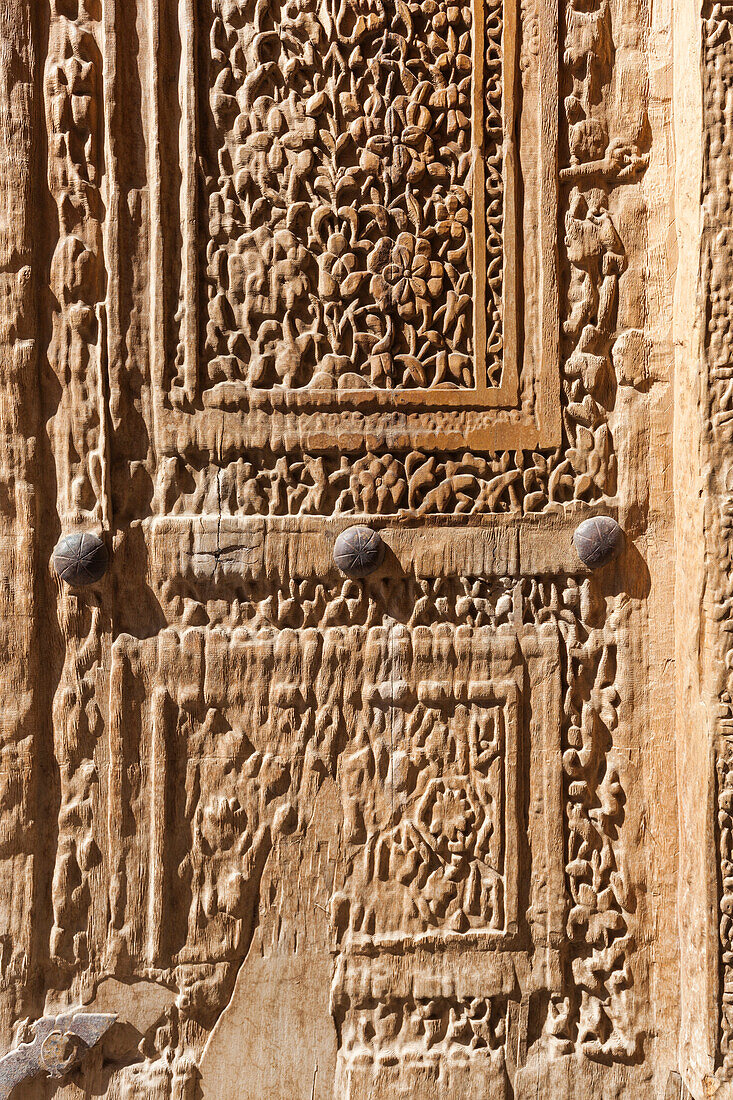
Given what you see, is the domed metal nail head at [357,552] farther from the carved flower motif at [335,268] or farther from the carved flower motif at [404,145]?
the carved flower motif at [404,145]

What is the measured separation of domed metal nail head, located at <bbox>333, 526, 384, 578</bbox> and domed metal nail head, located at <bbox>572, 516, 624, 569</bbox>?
1.48ft

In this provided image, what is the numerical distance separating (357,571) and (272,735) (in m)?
0.40

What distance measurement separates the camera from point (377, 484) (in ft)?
5.08

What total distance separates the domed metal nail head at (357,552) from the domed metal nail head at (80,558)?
1.62 ft

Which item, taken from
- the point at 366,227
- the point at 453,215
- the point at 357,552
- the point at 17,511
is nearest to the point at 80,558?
the point at 17,511

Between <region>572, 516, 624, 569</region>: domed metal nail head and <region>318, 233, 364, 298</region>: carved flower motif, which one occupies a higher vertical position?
<region>318, 233, 364, 298</region>: carved flower motif

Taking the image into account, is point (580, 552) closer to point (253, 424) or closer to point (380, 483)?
point (380, 483)

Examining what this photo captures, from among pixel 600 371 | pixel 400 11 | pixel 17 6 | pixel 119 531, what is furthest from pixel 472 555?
pixel 17 6

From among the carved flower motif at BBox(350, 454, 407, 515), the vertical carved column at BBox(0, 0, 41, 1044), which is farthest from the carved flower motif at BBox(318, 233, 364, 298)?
the vertical carved column at BBox(0, 0, 41, 1044)

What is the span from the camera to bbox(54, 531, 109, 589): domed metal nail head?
4.75 feet

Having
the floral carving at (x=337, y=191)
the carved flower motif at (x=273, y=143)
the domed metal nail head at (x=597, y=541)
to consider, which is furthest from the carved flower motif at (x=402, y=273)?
the domed metal nail head at (x=597, y=541)

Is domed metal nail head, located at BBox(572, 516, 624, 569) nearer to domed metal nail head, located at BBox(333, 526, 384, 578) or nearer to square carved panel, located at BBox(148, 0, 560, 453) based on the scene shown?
square carved panel, located at BBox(148, 0, 560, 453)

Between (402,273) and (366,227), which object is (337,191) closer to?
(366,227)

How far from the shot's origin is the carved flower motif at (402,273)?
5.00ft
